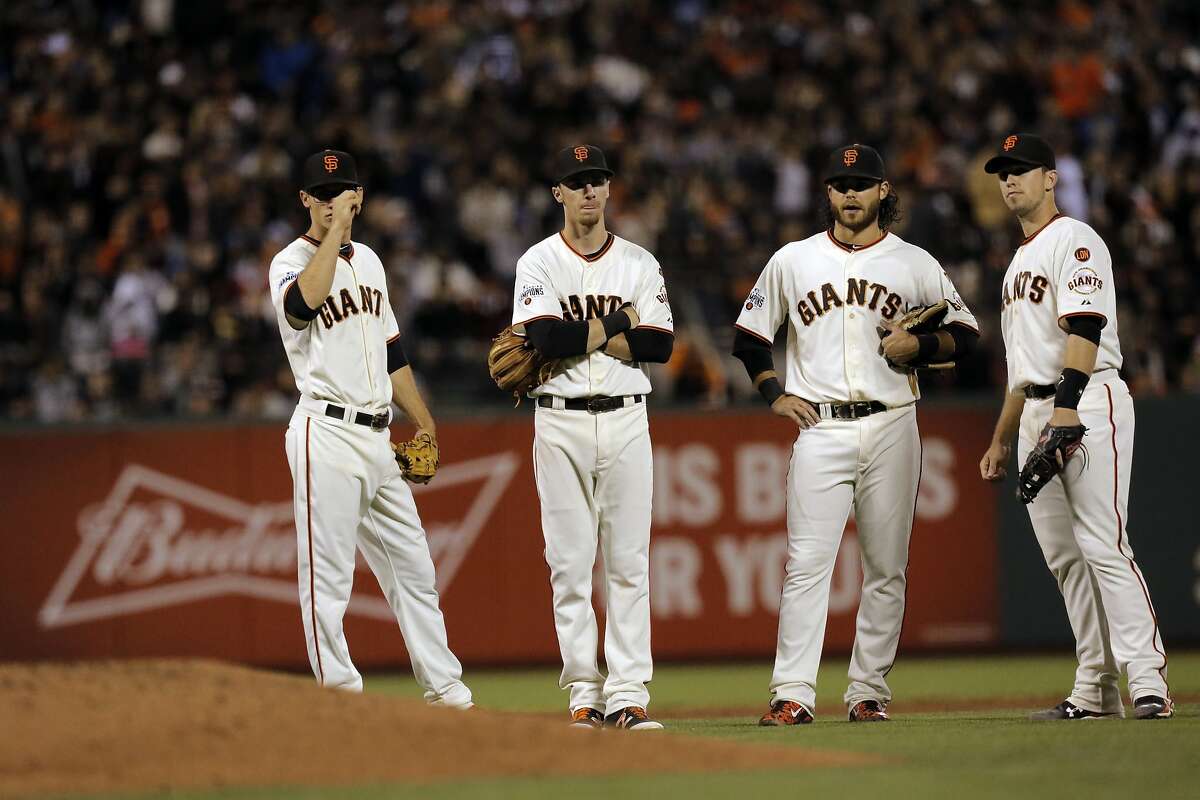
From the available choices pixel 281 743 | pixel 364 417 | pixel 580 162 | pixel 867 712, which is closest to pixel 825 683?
pixel 867 712

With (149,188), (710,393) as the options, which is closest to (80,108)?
(149,188)

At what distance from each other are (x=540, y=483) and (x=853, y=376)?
4.37 feet

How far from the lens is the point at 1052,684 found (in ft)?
32.1

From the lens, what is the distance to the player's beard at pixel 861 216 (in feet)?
23.2

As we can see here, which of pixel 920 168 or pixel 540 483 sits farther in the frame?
pixel 920 168

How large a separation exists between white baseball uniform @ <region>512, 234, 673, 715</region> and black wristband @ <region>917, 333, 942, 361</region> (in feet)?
3.32

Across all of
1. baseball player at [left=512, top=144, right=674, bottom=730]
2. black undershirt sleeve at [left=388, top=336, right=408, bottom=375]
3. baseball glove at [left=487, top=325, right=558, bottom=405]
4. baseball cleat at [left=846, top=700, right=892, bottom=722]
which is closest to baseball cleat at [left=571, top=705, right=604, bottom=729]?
baseball player at [left=512, top=144, right=674, bottom=730]

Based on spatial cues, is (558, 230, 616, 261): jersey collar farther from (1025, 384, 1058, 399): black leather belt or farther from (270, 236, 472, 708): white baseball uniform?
(1025, 384, 1058, 399): black leather belt

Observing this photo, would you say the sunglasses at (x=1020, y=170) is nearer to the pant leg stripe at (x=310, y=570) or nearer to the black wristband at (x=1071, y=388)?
the black wristband at (x=1071, y=388)

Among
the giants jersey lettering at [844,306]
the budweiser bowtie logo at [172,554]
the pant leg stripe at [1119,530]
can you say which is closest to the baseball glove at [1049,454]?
the pant leg stripe at [1119,530]

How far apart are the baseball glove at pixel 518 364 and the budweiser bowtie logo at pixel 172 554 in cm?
429

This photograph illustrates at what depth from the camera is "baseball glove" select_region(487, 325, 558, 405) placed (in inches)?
274

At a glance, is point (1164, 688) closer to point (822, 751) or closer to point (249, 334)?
point (822, 751)

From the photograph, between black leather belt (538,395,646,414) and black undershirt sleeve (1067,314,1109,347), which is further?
black leather belt (538,395,646,414)
